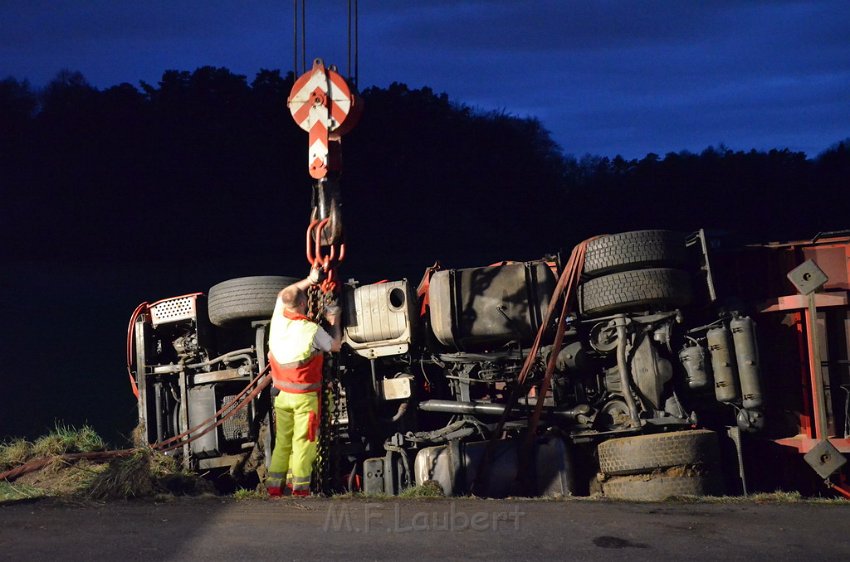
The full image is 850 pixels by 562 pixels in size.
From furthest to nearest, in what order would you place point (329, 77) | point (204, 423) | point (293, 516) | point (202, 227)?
point (202, 227) < point (204, 423) < point (329, 77) < point (293, 516)

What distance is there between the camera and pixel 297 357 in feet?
21.1

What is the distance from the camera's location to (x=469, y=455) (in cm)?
700

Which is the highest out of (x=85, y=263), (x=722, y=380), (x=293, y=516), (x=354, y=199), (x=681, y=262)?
(x=354, y=199)

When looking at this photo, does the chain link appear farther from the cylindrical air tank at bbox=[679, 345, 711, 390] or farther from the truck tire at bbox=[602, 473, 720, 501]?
the cylindrical air tank at bbox=[679, 345, 711, 390]

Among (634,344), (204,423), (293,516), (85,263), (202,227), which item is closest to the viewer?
(293,516)

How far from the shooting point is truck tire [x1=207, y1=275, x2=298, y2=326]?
25.3 feet

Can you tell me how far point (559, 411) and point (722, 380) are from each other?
3.98 feet

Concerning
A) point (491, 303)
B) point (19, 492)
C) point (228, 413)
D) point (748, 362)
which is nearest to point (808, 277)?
point (748, 362)

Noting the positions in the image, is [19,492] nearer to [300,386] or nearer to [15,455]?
[15,455]

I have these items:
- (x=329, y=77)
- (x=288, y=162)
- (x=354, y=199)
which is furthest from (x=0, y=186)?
(x=329, y=77)

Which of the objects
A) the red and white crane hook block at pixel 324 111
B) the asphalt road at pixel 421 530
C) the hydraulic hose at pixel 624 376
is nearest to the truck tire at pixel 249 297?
the red and white crane hook block at pixel 324 111

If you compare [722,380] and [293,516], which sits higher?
[722,380]

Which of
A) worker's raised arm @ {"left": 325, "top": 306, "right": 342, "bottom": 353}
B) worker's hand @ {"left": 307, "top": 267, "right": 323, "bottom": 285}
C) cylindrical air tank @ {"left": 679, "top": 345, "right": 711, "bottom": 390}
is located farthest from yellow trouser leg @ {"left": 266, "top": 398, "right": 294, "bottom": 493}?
cylindrical air tank @ {"left": 679, "top": 345, "right": 711, "bottom": 390}

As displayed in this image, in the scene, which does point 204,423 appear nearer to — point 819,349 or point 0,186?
point 819,349
